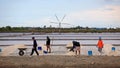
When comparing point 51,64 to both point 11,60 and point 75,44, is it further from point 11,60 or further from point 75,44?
point 75,44

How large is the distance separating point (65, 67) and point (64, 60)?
1686 millimetres

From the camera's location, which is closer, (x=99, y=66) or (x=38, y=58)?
(x=99, y=66)

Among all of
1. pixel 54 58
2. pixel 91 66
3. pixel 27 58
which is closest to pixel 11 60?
pixel 27 58

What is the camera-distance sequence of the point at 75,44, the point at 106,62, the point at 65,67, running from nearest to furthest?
the point at 65,67 < the point at 106,62 < the point at 75,44

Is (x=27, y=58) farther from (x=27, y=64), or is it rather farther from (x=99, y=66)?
(x=99, y=66)

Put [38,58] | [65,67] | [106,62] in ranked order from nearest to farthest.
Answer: [65,67], [106,62], [38,58]

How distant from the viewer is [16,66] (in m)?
15.7

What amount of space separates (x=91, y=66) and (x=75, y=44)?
4.83 meters

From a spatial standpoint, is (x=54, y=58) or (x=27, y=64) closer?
(x=27, y=64)

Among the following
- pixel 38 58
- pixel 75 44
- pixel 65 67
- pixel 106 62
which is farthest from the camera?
pixel 75 44

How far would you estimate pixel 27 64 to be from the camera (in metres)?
16.1

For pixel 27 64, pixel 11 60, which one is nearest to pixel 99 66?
pixel 27 64

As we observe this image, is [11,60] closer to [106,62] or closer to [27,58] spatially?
[27,58]

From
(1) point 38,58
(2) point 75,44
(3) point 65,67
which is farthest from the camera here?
(2) point 75,44
